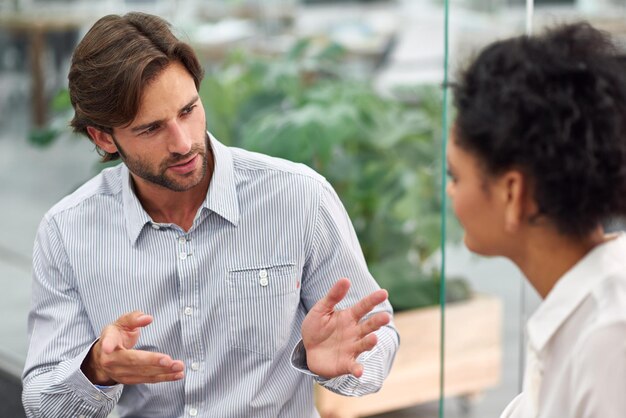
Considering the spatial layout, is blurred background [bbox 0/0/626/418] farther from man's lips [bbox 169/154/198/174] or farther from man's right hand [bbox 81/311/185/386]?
man's right hand [bbox 81/311/185/386]

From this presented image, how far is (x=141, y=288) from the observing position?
173 cm

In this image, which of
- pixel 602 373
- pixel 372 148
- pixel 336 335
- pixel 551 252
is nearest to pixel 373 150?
pixel 372 148

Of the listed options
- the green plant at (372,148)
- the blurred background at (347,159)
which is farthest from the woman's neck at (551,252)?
the green plant at (372,148)

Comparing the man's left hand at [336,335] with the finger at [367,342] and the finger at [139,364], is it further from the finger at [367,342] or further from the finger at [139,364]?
the finger at [139,364]

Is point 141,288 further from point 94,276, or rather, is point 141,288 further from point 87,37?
point 87,37

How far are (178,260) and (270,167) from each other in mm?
214

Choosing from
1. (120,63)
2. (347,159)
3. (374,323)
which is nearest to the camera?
(374,323)

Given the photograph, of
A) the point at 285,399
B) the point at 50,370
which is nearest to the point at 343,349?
the point at 285,399

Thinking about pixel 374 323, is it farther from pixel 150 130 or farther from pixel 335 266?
pixel 150 130

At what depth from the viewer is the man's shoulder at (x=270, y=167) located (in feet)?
5.74

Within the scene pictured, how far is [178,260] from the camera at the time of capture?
1.72m

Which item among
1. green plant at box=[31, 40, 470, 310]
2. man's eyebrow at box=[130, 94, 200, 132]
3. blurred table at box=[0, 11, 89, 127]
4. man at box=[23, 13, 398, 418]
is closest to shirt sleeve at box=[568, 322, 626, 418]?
man at box=[23, 13, 398, 418]

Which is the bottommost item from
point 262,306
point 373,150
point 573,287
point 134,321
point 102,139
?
point 373,150

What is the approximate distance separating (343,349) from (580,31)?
57 centimetres
